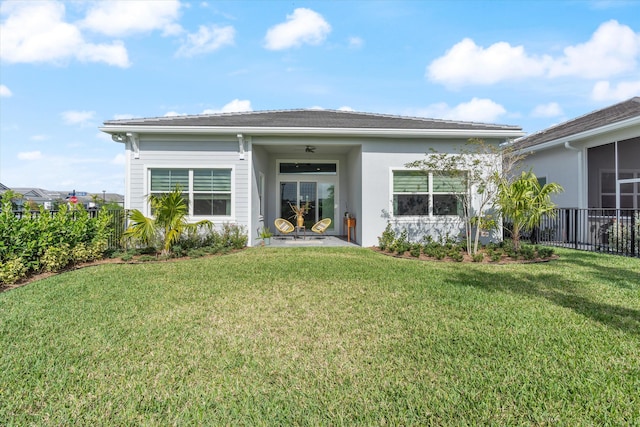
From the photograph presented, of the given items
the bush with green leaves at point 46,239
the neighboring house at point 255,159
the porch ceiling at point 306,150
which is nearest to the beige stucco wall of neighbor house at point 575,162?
the neighboring house at point 255,159

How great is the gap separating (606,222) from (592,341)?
9.18 meters

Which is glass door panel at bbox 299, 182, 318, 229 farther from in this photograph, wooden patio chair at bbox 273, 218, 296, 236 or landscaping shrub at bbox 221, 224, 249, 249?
landscaping shrub at bbox 221, 224, 249, 249

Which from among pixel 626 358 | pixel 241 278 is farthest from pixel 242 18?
pixel 626 358

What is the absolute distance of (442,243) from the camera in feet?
34.5

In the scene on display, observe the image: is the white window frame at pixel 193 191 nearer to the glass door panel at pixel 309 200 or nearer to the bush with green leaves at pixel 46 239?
the bush with green leaves at pixel 46 239

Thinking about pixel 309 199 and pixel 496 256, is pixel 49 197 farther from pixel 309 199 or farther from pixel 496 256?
pixel 496 256

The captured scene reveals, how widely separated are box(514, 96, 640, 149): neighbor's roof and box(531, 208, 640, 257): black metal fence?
8.99 feet

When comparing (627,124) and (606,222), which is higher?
(627,124)

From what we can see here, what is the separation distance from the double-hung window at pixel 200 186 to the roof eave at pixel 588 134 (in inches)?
453

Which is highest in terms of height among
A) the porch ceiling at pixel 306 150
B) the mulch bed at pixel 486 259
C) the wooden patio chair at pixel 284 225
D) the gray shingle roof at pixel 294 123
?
the gray shingle roof at pixel 294 123

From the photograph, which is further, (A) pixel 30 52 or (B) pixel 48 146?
(B) pixel 48 146

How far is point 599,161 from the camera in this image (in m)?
11.7

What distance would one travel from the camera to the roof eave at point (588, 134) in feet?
30.5

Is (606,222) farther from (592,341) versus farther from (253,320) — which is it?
(253,320)
